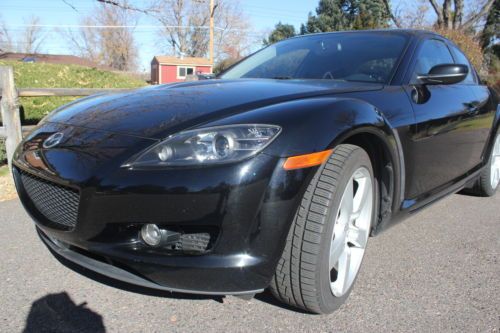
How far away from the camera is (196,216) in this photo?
1816mm

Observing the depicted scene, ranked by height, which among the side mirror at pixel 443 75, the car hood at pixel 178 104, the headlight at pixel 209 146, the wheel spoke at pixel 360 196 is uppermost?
the side mirror at pixel 443 75

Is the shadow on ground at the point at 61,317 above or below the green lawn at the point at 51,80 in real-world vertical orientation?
below

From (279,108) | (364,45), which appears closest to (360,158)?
(279,108)

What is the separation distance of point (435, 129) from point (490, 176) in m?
2.10

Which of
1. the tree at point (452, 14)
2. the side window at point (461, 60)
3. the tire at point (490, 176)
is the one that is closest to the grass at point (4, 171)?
the side window at point (461, 60)

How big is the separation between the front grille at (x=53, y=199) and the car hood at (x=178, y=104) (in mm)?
350

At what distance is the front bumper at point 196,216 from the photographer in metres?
1.80

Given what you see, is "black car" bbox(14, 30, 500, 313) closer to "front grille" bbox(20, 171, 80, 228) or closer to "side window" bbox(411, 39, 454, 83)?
"front grille" bbox(20, 171, 80, 228)

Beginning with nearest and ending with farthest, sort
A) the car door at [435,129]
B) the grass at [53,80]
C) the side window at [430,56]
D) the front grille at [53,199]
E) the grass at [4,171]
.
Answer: the front grille at [53,199], the car door at [435,129], the side window at [430,56], the grass at [4,171], the grass at [53,80]

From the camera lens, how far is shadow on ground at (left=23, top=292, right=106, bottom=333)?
208 centimetres

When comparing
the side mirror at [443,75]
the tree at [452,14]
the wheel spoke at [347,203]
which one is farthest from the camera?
the tree at [452,14]

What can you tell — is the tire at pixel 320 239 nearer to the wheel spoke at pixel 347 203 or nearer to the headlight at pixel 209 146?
the wheel spoke at pixel 347 203

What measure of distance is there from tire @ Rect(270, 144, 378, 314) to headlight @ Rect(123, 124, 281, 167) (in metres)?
0.34

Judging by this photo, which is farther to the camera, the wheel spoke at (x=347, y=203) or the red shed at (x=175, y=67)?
the red shed at (x=175, y=67)
